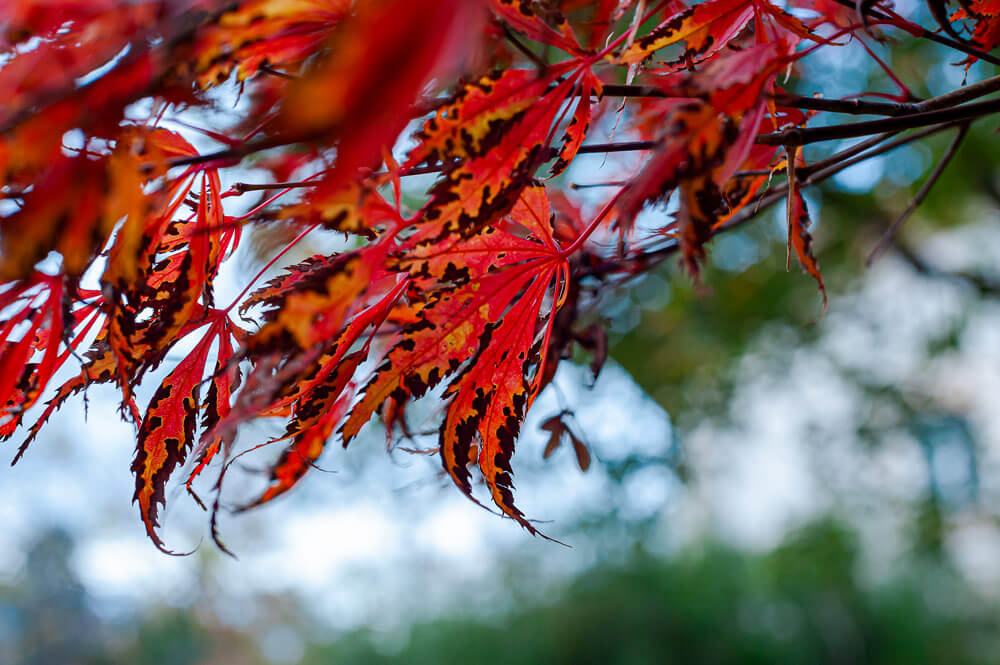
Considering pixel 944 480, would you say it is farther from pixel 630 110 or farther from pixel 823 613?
pixel 630 110

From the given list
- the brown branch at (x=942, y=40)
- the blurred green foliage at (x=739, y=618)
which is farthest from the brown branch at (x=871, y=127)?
the blurred green foliage at (x=739, y=618)

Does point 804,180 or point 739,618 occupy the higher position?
point 804,180

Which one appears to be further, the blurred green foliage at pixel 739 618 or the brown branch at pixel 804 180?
the blurred green foliage at pixel 739 618

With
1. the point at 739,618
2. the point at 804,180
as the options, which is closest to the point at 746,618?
the point at 739,618

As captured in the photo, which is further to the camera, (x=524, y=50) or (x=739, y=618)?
(x=739, y=618)

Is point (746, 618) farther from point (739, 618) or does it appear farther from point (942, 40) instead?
point (942, 40)

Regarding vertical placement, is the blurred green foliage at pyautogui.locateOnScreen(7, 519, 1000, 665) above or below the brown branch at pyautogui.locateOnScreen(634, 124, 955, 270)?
below

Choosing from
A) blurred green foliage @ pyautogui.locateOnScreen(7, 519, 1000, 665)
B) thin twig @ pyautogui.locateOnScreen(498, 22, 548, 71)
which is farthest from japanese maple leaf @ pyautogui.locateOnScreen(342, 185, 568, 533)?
blurred green foliage @ pyautogui.locateOnScreen(7, 519, 1000, 665)

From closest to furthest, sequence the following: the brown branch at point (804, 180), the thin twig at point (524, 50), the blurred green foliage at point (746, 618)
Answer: the thin twig at point (524, 50) < the brown branch at point (804, 180) < the blurred green foliage at point (746, 618)

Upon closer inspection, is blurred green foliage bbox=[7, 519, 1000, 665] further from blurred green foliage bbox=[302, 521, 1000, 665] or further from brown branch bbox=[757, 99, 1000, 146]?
brown branch bbox=[757, 99, 1000, 146]

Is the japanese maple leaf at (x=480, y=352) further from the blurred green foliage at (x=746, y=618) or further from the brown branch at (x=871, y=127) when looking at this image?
the blurred green foliage at (x=746, y=618)

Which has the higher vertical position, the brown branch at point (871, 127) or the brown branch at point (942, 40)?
the brown branch at point (942, 40)

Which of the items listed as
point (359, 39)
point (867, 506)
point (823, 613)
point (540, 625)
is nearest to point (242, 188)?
point (359, 39)

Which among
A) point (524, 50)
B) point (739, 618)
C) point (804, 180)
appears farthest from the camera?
point (739, 618)
